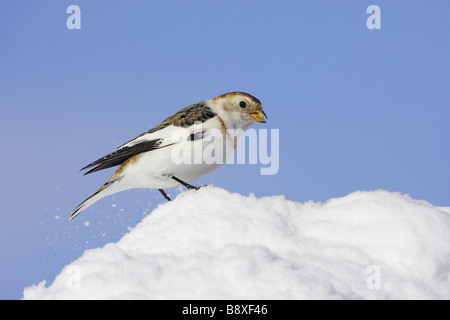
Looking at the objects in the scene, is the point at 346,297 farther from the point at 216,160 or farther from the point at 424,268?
the point at 216,160

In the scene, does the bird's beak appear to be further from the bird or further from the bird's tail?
the bird's tail

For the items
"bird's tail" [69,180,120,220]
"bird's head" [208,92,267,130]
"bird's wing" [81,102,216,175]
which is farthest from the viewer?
"bird's head" [208,92,267,130]

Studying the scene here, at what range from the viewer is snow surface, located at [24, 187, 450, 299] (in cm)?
308

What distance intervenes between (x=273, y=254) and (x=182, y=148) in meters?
1.92

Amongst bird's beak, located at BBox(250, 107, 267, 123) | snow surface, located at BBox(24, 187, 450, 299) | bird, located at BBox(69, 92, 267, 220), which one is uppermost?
bird's beak, located at BBox(250, 107, 267, 123)

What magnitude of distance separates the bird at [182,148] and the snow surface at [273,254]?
0.73 m

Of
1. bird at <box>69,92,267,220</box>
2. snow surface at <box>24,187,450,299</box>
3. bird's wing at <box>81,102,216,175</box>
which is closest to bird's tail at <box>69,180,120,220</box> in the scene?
bird at <box>69,92,267,220</box>

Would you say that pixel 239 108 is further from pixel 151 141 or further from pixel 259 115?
pixel 151 141

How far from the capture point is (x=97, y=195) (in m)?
5.36

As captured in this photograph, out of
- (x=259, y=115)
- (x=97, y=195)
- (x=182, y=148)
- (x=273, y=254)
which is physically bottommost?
(x=273, y=254)

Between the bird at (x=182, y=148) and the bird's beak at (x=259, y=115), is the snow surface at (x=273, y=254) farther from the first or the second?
the bird's beak at (x=259, y=115)

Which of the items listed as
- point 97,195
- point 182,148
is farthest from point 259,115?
point 97,195

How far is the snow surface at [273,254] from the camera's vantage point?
10.1ft
